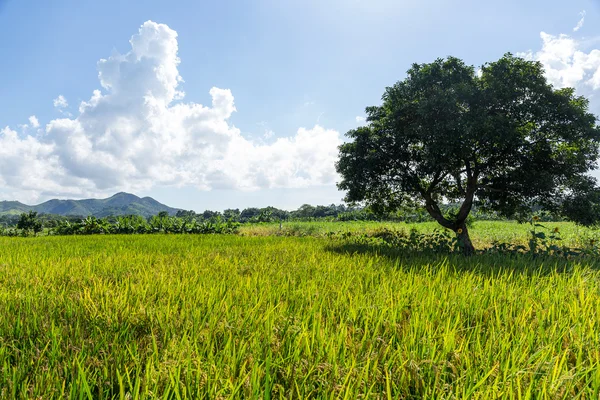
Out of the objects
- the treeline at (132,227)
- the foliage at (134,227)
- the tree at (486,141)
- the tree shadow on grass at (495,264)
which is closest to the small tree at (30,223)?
the treeline at (132,227)

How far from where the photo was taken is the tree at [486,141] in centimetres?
931

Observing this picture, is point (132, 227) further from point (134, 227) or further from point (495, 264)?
point (495, 264)

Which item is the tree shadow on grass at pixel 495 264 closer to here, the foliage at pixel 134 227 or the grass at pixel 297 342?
the grass at pixel 297 342

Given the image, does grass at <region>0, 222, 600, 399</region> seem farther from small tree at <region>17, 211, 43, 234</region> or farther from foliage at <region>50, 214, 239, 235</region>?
small tree at <region>17, 211, 43, 234</region>

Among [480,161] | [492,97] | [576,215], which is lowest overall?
[576,215]

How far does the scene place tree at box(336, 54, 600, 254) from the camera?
9.31 metres

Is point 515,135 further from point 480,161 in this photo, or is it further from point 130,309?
point 130,309

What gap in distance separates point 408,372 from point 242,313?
1649 mm

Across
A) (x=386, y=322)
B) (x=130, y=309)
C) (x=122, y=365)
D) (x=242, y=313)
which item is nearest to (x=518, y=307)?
(x=386, y=322)

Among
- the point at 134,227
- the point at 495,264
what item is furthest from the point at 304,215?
the point at 495,264

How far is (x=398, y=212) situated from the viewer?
45.8ft

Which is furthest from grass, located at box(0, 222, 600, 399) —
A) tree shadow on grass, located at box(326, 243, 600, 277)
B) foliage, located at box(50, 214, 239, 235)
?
foliage, located at box(50, 214, 239, 235)

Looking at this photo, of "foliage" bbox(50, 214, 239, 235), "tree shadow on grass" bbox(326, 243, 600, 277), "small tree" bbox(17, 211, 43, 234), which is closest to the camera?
"tree shadow on grass" bbox(326, 243, 600, 277)

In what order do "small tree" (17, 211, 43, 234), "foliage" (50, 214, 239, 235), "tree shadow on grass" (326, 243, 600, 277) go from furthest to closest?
"small tree" (17, 211, 43, 234), "foliage" (50, 214, 239, 235), "tree shadow on grass" (326, 243, 600, 277)
